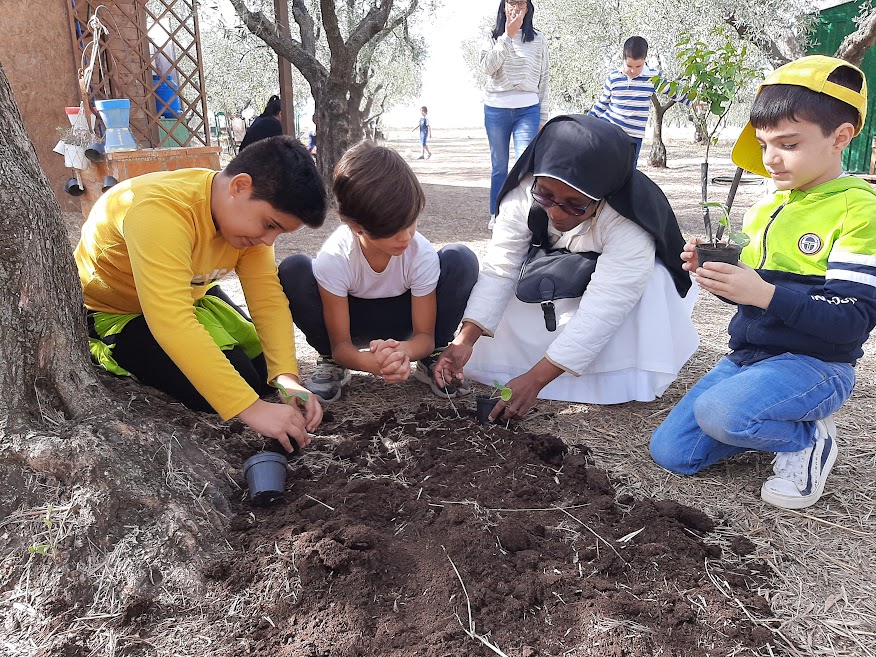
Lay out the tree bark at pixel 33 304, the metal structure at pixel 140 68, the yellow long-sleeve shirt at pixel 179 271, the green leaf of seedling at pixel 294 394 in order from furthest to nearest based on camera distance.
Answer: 1. the metal structure at pixel 140 68
2. the green leaf of seedling at pixel 294 394
3. the yellow long-sleeve shirt at pixel 179 271
4. the tree bark at pixel 33 304

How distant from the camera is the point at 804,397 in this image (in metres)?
1.96

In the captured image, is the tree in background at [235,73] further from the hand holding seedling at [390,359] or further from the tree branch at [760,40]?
the hand holding seedling at [390,359]

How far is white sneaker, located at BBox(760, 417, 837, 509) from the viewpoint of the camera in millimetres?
1966

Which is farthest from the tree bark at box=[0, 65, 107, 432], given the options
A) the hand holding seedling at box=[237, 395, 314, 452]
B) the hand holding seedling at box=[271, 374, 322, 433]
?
the hand holding seedling at box=[271, 374, 322, 433]

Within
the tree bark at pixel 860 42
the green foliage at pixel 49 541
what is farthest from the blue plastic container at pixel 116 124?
the tree bark at pixel 860 42

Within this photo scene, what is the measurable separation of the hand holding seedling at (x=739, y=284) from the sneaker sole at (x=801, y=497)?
1.76 feet

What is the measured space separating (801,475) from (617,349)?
82 cm

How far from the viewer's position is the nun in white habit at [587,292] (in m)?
2.37

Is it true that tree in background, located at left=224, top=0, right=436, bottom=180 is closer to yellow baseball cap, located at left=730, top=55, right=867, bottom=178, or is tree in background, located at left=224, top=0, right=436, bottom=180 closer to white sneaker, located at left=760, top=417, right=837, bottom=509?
yellow baseball cap, located at left=730, top=55, right=867, bottom=178

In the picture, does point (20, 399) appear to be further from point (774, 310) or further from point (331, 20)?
point (331, 20)

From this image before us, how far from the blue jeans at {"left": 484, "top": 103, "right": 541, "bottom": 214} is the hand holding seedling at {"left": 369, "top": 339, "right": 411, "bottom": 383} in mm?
3821

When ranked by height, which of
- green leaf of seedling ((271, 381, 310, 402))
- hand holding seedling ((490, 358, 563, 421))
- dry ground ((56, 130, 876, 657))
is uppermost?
green leaf of seedling ((271, 381, 310, 402))

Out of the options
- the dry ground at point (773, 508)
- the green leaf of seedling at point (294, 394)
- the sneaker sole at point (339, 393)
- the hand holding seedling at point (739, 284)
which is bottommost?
the dry ground at point (773, 508)

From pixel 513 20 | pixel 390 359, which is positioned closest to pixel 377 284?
pixel 390 359
